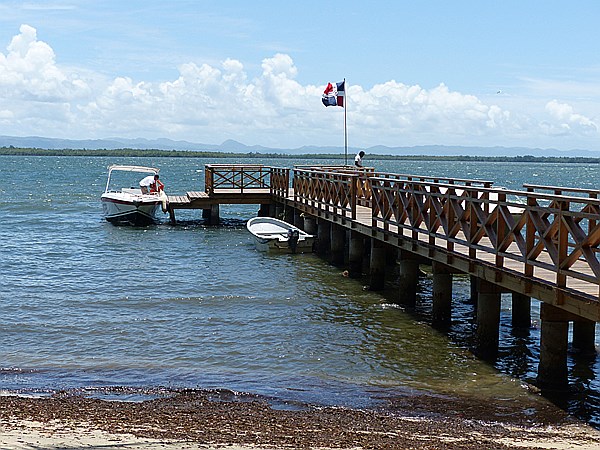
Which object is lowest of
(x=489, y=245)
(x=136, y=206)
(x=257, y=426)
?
(x=257, y=426)

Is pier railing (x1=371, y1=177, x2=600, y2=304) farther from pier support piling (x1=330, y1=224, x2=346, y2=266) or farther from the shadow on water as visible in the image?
pier support piling (x1=330, y1=224, x2=346, y2=266)

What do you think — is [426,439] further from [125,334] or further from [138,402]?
[125,334]

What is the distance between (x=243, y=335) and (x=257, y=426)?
5.21 metres

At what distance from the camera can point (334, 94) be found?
98.7 ft

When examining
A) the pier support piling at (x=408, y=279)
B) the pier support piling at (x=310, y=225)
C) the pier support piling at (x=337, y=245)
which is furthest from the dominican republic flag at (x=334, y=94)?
the pier support piling at (x=408, y=279)

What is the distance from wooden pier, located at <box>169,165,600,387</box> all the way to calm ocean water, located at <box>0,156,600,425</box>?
0.54 m

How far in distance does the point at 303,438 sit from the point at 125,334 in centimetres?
643

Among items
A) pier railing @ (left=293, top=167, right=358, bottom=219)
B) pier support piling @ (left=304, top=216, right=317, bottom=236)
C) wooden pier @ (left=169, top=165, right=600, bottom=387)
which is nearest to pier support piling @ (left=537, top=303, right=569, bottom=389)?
wooden pier @ (left=169, top=165, right=600, bottom=387)

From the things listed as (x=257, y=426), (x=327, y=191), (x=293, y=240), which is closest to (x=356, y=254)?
(x=327, y=191)

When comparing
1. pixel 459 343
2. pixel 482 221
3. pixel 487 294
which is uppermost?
pixel 482 221

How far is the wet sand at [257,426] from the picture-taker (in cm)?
852

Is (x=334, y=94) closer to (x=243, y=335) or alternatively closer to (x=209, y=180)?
(x=209, y=180)

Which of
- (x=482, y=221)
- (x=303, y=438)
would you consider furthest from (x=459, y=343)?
(x=303, y=438)

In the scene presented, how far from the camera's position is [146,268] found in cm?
2244
